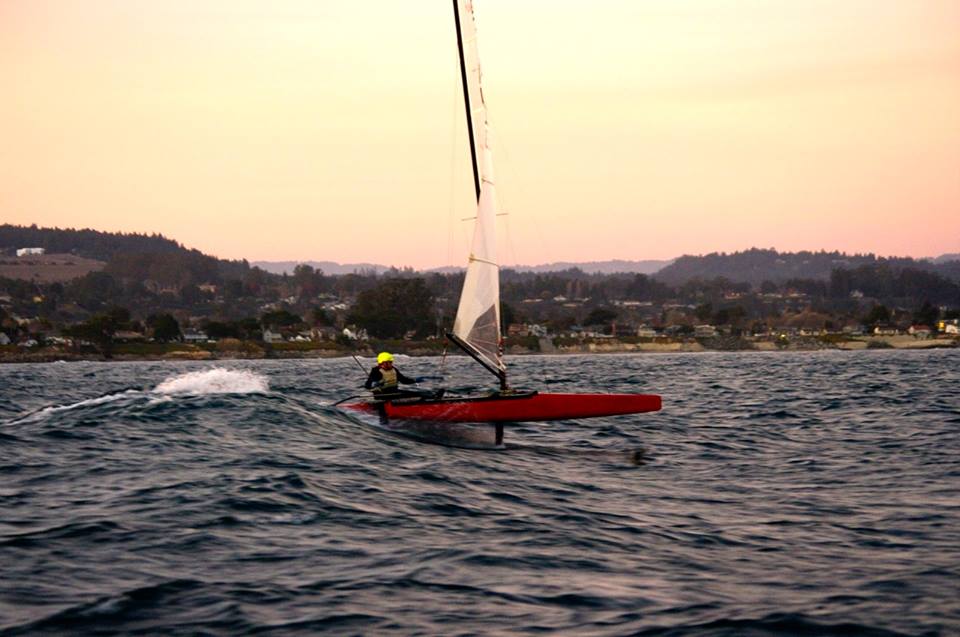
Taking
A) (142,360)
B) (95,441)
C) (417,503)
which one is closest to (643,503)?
(417,503)

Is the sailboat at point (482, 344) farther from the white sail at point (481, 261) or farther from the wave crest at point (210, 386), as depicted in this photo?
the wave crest at point (210, 386)

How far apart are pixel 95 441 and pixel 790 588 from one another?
14869 millimetres

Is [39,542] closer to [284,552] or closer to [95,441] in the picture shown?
[284,552]

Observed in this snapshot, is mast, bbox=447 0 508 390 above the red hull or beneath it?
above

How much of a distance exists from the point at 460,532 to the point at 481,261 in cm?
1247

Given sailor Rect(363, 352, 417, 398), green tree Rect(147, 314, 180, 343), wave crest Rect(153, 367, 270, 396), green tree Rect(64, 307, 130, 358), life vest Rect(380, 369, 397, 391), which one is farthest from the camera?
green tree Rect(147, 314, 180, 343)

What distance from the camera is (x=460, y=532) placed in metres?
13.5

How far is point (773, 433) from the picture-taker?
26250 millimetres

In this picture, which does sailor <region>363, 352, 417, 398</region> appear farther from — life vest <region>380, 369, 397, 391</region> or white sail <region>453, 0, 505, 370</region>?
white sail <region>453, 0, 505, 370</region>

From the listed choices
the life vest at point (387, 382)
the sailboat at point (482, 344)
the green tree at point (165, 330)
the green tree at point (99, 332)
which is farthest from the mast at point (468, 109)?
the green tree at point (165, 330)

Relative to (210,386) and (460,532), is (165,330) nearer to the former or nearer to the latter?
(210,386)

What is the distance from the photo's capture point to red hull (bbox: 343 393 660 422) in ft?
77.1

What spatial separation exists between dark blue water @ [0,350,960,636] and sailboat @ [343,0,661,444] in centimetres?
88

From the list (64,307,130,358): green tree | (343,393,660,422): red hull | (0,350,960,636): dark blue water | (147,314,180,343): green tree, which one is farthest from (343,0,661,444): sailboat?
(147,314,180,343): green tree
